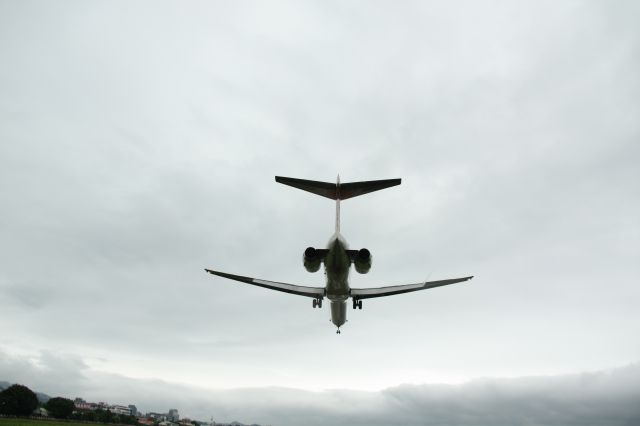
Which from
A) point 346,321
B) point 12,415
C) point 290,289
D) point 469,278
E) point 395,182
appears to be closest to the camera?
point 395,182

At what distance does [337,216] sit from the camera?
21219 mm

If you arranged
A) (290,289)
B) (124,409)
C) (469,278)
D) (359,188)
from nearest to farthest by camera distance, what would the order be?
(359,188)
(469,278)
(290,289)
(124,409)

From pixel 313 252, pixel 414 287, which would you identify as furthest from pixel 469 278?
pixel 313 252

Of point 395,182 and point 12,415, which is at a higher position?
point 395,182

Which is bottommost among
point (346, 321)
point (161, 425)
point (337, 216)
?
point (161, 425)

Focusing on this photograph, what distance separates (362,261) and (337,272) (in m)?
1.42

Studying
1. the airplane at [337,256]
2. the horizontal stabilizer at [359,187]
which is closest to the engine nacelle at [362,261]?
the airplane at [337,256]

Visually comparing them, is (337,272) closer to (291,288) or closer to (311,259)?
(311,259)

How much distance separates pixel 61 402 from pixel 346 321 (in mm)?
79021

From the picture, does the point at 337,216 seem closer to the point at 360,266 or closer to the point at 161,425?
the point at 360,266

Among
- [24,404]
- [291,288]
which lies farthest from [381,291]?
[24,404]

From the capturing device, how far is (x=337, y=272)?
66.7 feet

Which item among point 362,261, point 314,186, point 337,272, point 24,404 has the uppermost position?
point 314,186

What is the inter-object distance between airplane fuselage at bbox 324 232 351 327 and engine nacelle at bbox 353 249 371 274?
15.9 inches
